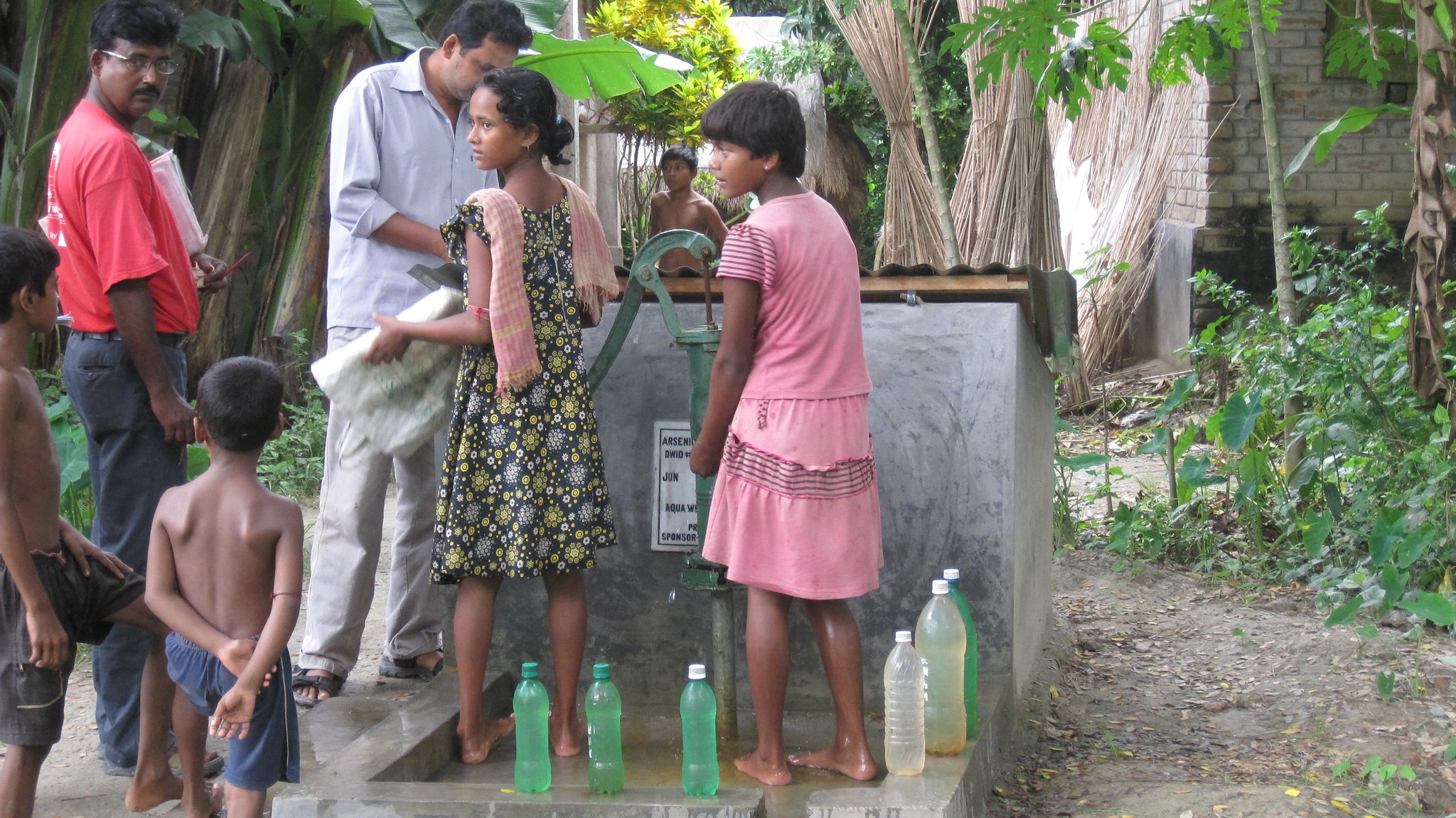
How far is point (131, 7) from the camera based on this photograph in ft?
10.1

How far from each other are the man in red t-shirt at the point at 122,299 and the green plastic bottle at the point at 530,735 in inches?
42.2

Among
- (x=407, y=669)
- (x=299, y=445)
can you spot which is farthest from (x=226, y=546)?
(x=299, y=445)

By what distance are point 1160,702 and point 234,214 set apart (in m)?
5.67

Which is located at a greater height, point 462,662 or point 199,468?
point 199,468

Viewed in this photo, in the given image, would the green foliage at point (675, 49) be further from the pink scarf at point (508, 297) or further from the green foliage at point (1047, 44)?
the pink scarf at point (508, 297)

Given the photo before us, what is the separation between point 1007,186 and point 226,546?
22.2 feet

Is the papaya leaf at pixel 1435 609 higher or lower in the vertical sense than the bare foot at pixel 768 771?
higher

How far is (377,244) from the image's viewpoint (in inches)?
144

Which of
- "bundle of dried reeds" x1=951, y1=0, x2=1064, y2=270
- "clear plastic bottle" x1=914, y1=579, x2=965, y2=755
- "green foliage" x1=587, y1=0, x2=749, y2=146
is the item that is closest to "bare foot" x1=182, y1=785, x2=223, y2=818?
"clear plastic bottle" x1=914, y1=579, x2=965, y2=755

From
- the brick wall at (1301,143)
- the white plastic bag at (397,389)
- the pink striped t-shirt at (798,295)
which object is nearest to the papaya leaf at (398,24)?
the white plastic bag at (397,389)

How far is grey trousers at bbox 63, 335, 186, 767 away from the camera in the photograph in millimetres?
3133

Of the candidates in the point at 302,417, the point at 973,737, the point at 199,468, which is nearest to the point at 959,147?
the point at 302,417

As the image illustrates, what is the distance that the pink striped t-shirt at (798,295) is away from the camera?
9.27 ft

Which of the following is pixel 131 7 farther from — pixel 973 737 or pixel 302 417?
pixel 302 417
